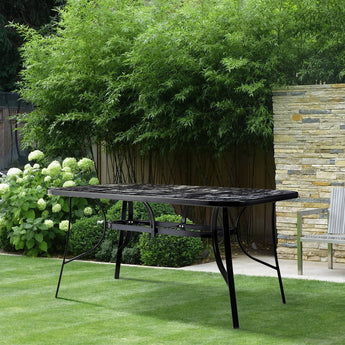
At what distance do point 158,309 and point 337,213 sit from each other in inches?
97.0

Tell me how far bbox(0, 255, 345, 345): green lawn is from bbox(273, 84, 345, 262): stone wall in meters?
1.30

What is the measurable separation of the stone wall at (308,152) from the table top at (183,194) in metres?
2.20

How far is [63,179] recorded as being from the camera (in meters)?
8.50

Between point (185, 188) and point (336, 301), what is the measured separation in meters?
1.48

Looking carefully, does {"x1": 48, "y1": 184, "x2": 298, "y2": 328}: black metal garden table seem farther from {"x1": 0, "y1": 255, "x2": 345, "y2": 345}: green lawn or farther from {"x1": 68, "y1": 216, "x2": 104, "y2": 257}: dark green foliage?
{"x1": 68, "y1": 216, "x2": 104, "y2": 257}: dark green foliage

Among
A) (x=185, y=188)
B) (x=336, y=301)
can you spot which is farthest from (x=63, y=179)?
(x=336, y=301)

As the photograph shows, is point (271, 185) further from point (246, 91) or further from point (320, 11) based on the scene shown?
point (320, 11)

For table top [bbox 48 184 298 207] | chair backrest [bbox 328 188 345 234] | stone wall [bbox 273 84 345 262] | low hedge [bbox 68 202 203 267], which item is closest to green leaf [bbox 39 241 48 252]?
low hedge [bbox 68 202 203 267]

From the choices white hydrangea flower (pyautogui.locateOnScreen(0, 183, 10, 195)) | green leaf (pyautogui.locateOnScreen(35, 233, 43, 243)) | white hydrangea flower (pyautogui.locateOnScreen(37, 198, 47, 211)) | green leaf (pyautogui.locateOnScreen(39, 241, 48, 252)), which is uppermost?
white hydrangea flower (pyautogui.locateOnScreen(0, 183, 10, 195))

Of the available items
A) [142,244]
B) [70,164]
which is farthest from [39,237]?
[142,244]

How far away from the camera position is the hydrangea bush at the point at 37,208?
8.09 meters

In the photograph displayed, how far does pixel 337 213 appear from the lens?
7027mm

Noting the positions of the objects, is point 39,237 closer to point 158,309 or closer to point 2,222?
point 2,222

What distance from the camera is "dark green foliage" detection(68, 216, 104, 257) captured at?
804 centimetres
